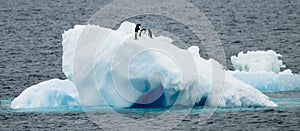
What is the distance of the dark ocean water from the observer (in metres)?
32.0

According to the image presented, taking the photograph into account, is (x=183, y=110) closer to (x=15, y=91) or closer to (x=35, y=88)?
(x=35, y=88)

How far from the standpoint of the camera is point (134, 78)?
3142cm

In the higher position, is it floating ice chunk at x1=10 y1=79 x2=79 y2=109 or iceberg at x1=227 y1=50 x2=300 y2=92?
iceberg at x1=227 y1=50 x2=300 y2=92

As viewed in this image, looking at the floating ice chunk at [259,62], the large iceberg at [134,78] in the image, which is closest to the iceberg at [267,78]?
the floating ice chunk at [259,62]

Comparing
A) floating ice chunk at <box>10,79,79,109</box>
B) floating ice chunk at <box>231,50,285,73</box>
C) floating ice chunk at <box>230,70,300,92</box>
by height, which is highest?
floating ice chunk at <box>231,50,285,73</box>

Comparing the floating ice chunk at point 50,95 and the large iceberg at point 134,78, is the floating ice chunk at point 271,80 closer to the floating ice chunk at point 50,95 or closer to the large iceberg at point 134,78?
the large iceberg at point 134,78

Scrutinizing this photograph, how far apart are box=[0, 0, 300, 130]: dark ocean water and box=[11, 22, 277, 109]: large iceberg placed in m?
0.55

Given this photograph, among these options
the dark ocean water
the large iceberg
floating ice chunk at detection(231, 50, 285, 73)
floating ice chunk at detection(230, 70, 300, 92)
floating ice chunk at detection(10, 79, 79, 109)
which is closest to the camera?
the large iceberg

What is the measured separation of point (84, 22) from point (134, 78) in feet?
167

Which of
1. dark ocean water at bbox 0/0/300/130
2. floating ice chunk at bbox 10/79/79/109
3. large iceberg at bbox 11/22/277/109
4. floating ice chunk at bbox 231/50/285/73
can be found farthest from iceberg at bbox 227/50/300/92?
floating ice chunk at bbox 10/79/79/109

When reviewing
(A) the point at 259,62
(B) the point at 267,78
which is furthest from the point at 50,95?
(A) the point at 259,62

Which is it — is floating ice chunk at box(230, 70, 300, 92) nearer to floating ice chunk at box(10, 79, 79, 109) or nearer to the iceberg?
the iceberg

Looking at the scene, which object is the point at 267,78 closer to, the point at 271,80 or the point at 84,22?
the point at 271,80

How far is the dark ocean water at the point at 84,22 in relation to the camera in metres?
32.0
